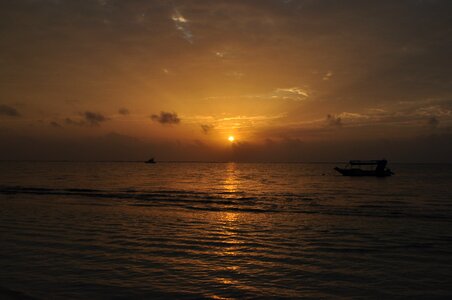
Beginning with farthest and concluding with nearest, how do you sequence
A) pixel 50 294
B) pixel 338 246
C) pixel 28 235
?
pixel 28 235 < pixel 338 246 < pixel 50 294

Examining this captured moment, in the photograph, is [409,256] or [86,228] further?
[86,228]

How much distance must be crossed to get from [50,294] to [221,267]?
511 centimetres

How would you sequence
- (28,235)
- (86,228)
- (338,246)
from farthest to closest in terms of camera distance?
(86,228), (28,235), (338,246)

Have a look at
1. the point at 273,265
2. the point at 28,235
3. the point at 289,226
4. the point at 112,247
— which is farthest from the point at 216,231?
the point at 28,235

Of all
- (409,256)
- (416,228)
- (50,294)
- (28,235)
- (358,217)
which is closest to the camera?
→ (50,294)

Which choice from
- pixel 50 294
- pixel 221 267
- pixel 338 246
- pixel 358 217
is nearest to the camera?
pixel 50 294

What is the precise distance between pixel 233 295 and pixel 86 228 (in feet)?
40.9

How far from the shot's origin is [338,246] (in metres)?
16.1

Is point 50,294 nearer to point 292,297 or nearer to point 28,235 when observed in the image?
point 292,297

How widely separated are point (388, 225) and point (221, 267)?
14.3m

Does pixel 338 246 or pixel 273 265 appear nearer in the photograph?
pixel 273 265

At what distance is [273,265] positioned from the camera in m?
12.5

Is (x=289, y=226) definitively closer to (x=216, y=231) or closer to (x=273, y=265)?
(x=216, y=231)

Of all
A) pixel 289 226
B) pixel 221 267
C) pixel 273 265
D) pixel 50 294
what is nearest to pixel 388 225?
pixel 289 226
